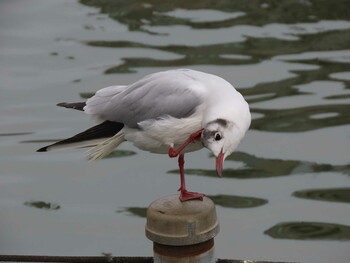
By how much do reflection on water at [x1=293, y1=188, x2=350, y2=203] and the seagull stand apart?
1898mm

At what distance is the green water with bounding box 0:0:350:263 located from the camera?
4801 mm

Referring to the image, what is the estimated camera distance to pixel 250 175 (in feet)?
17.7

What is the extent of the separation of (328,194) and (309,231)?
0.41m

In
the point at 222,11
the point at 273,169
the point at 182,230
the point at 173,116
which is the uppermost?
the point at 173,116

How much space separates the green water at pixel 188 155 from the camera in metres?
4.80

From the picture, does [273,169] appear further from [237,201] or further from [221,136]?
[221,136]

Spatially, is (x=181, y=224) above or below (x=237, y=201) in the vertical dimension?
above

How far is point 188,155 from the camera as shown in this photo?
563cm

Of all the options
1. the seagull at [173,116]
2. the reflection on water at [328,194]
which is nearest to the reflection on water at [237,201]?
the reflection on water at [328,194]

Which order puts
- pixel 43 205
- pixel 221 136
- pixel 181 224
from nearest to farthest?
pixel 181 224
pixel 221 136
pixel 43 205

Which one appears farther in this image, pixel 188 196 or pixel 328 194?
pixel 328 194

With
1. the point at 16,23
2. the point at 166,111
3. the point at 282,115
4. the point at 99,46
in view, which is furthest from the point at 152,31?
the point at 166,111

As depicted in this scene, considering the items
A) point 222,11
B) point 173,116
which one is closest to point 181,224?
point 173,116

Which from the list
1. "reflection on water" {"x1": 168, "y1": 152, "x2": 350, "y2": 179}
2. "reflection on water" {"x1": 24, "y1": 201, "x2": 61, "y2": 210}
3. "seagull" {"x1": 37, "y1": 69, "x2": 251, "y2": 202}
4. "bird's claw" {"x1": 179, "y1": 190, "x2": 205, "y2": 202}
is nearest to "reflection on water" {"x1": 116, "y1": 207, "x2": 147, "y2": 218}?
"reflection on water" {"x1": 24, "y1": 201, "x2": 61, "y2": 210}
